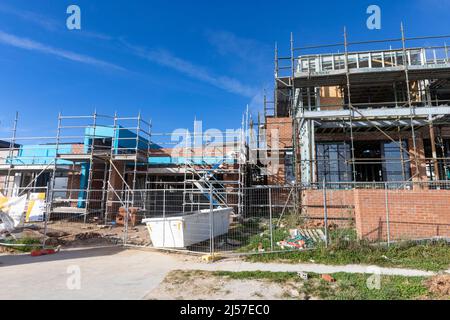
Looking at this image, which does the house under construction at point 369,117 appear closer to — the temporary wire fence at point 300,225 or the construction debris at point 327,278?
the temporary wire fence at point 300,225

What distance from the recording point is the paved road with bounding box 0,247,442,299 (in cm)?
498

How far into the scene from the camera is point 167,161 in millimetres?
15711

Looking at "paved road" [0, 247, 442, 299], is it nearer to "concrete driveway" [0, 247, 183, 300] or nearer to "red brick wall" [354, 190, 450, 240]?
"concrete driveway" [0, 247, 183, 300]

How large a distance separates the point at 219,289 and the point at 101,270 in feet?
10.6

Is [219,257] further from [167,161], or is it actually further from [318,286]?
[167,161]

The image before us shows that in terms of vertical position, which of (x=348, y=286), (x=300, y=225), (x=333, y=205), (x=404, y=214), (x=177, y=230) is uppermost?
(x=333, y=205)

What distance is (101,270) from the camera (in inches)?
254

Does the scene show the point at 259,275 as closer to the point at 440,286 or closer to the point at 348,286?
the point at 348,286

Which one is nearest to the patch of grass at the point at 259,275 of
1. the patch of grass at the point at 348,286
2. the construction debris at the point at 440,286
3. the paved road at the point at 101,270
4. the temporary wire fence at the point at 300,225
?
the patch of grass at the point at 348,286

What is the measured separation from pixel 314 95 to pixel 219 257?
36.0ft

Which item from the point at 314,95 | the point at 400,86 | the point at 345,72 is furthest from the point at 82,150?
the point at 400,86

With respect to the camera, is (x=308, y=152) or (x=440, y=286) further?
(x=308, y=152)

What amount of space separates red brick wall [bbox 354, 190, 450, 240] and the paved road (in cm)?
221

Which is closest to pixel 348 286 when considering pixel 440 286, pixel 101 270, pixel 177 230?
pixel 440 286
